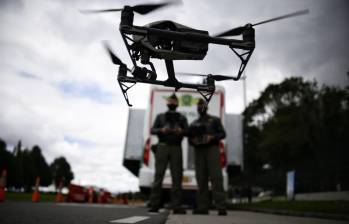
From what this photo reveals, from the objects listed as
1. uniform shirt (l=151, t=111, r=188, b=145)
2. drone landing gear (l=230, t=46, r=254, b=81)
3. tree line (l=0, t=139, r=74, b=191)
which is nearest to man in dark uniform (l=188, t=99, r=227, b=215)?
uniform shirt (l=151, t=111, r=188, b=145)

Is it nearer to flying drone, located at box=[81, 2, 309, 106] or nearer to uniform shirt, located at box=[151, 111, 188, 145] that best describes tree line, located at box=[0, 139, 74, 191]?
uniform shirt, located at box=[151, 111, 188, 145]

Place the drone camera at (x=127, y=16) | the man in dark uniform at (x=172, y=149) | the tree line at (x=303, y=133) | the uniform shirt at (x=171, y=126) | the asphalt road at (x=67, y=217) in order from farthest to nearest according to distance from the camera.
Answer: the tree line at (x=303, y=133) < the uniform shirt at (x=171, y=126) < the man in dark uniform at (x=172, y=149) < the asphalt road at (x=67, y=217) < the drone camera at (x=127, y=16)

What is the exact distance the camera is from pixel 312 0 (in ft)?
9.07

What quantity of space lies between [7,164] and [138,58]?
7412cm

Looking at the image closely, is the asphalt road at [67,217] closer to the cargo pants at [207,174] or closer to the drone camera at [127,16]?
the cargo pants at [207,174]

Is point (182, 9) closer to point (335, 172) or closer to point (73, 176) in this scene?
point (335, 172)

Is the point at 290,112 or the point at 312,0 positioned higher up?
the point at 290,112

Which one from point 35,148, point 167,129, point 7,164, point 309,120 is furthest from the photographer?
point 35,148

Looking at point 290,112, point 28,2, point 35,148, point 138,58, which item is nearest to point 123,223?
point 138,58

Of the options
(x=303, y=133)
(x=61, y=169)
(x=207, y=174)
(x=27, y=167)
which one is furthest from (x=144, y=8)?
(x=61, y=169)

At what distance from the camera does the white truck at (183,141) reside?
7.71 m

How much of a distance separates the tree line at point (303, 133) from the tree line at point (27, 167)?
85.8ft

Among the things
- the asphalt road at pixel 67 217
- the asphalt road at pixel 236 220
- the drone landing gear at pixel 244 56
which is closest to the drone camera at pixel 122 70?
the drone landing gear at pixel 244 56

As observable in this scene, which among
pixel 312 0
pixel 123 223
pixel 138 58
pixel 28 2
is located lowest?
pixel 123 223
